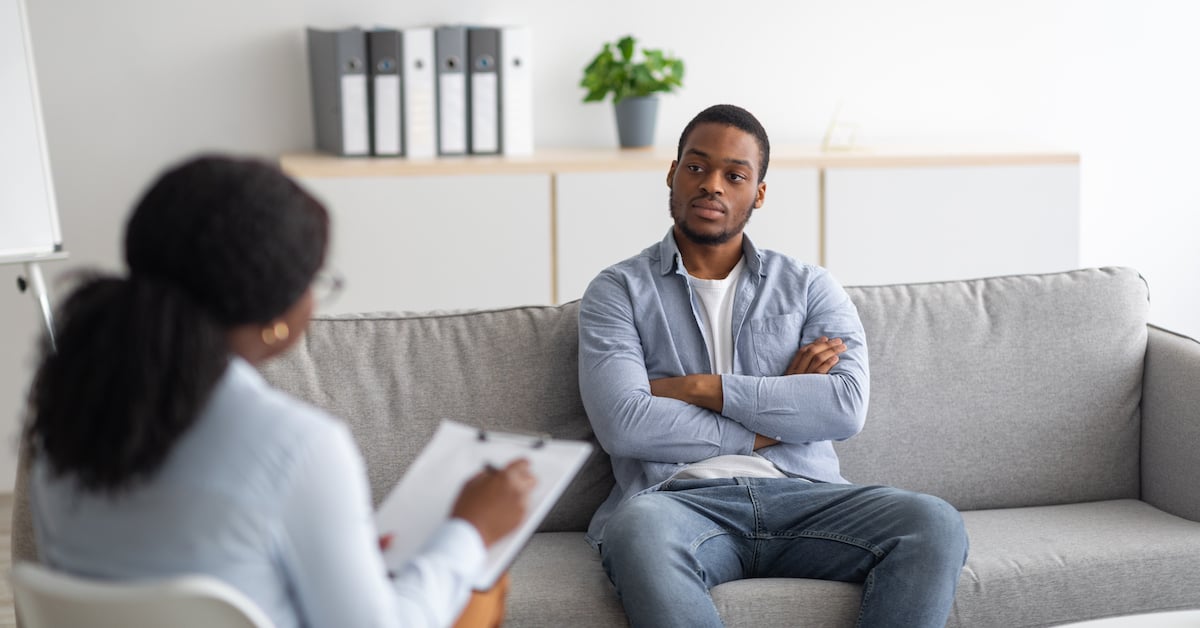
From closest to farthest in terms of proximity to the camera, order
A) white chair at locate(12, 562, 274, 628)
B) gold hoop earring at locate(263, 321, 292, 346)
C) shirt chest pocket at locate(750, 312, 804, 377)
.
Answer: white chair at locate(12, 562, 274, 628) → gold hoop earring at locate(263, 321, 292, 346) → shirt chest pocket at locate(750, 312, 804, 377)

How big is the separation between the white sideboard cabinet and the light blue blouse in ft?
7.23

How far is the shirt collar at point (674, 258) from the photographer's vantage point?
7.58 feet

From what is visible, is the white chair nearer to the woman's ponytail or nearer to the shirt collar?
the woman's ponytail

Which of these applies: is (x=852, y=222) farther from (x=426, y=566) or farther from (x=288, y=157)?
(x=426, y=566)

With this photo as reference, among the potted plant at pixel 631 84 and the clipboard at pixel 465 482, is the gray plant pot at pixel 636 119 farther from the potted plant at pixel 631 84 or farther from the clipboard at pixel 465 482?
the clipboard at pixel 465 482

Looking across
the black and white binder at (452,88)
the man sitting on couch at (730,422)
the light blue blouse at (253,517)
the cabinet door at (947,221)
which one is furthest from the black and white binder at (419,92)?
the light blue blouse at (253,517)

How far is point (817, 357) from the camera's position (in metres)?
2.23

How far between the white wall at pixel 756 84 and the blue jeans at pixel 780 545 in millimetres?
2034

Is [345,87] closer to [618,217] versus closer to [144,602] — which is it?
[618,217]

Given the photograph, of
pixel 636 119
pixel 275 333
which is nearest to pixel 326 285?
pixel 275 333

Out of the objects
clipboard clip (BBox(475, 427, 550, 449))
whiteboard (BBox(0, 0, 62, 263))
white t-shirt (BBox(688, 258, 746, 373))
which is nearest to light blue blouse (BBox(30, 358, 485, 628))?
clipboard clip (BBox(475, 427, 550, 449))

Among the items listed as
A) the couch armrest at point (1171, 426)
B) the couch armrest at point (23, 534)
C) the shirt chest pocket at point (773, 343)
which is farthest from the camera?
the couch armrest at point (1171, 426)

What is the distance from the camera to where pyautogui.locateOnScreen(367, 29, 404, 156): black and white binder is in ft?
11.2

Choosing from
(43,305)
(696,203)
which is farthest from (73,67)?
(696,203)
